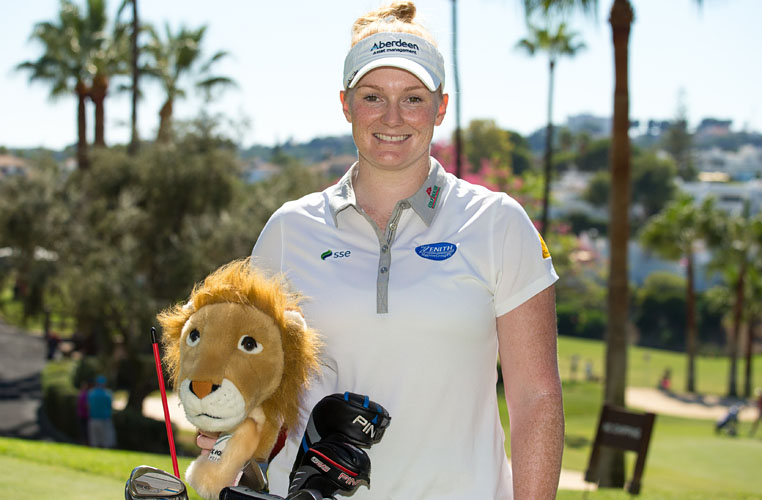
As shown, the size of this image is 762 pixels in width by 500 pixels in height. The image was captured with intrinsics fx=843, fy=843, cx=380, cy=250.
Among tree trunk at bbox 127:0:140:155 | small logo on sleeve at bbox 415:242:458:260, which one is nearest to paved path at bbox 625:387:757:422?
tree trunk at bbox 127:0:140:155

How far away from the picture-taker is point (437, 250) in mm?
2141

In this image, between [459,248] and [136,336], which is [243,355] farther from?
[136,336]

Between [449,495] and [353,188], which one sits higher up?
[353,188]

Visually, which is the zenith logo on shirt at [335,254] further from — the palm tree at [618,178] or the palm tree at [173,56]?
the palm tree at [173,56]

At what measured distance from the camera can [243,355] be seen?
204cm

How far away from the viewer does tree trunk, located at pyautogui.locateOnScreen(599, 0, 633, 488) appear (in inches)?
458

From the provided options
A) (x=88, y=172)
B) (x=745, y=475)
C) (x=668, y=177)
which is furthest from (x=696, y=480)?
(x=668, y=177)

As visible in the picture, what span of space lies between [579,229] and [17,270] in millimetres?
91998

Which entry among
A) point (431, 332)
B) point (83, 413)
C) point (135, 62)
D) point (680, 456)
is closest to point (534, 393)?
point (431, 332)

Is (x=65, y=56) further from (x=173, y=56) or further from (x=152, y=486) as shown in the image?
(x=152, y=486)

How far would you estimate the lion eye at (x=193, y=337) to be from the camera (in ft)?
6.75

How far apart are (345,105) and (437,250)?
1.83ft

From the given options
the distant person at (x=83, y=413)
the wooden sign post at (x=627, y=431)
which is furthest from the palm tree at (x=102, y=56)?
the wooden sign post at (x=627, y=431)

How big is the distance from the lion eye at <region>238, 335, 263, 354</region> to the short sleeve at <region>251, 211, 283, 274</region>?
31cm
